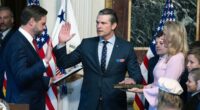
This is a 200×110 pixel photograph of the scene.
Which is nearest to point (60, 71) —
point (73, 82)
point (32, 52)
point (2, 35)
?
point (73, 82)

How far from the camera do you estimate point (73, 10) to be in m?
7.12

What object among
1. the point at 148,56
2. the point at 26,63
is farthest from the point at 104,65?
the point at 148,56

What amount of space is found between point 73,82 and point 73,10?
914 mm

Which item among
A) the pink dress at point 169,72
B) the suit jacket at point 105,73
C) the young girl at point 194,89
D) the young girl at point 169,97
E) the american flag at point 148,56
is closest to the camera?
the young girl at point 169,97

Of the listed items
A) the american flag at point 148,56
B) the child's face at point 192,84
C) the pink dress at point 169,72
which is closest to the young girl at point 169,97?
the child's face at point 192,84

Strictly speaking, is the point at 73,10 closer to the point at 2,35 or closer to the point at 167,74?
the point at 2,35

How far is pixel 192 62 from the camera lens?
5168mm

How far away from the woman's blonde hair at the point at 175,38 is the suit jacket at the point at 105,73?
48 cm

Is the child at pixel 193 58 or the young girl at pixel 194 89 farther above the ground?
the child at pixel 193 58

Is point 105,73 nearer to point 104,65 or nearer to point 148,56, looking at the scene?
point 104,65

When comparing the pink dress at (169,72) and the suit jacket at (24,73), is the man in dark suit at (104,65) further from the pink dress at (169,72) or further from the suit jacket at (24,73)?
the suit jacket at (24,73)

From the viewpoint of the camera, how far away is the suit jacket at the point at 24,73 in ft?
16.4

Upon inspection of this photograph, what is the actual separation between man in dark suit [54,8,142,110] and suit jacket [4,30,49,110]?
1.71 ft

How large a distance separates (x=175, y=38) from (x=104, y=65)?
775mm
